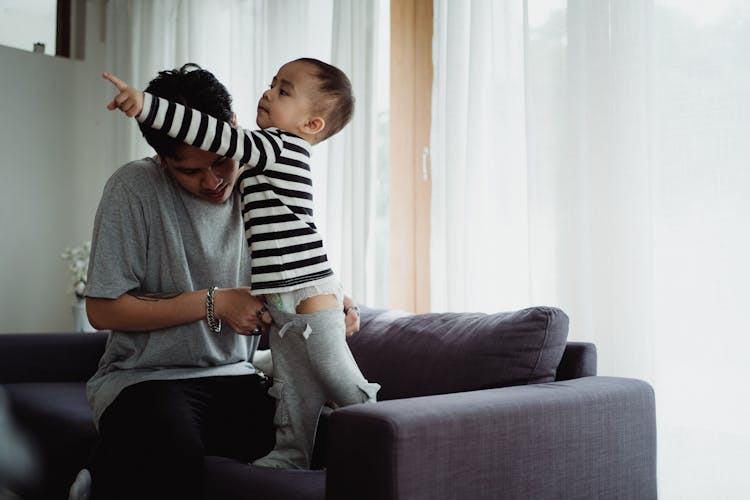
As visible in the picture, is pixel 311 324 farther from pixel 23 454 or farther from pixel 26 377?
pixel 26 377

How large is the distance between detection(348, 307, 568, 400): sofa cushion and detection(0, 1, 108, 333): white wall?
3.30 m

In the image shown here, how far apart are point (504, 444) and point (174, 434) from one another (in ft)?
2.08

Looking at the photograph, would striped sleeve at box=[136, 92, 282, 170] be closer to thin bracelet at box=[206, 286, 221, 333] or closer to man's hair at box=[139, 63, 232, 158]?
man's hair at box=[139, 63, 232, 158]

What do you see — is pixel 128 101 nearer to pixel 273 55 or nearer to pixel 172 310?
pixel 172 310

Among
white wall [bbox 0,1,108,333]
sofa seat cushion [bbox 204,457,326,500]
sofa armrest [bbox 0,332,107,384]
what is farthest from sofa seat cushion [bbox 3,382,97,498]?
white wall [bbox 0,1,108,333]

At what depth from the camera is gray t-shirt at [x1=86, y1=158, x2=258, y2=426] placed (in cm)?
164

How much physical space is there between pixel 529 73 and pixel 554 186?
354mm

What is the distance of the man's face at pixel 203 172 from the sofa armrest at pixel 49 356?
145cm

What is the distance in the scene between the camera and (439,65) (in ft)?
8.92

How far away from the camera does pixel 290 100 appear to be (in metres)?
1.73

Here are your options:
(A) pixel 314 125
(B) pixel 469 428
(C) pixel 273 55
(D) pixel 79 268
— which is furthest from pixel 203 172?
(D) pixel 79 268

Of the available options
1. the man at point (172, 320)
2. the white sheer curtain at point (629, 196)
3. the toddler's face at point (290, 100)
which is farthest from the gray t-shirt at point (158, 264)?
the white sheer curtain at point (629, 196)

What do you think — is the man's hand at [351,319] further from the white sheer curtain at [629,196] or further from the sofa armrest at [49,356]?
the sofa armrest at [49,356]

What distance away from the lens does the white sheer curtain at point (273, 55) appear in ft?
10.1
